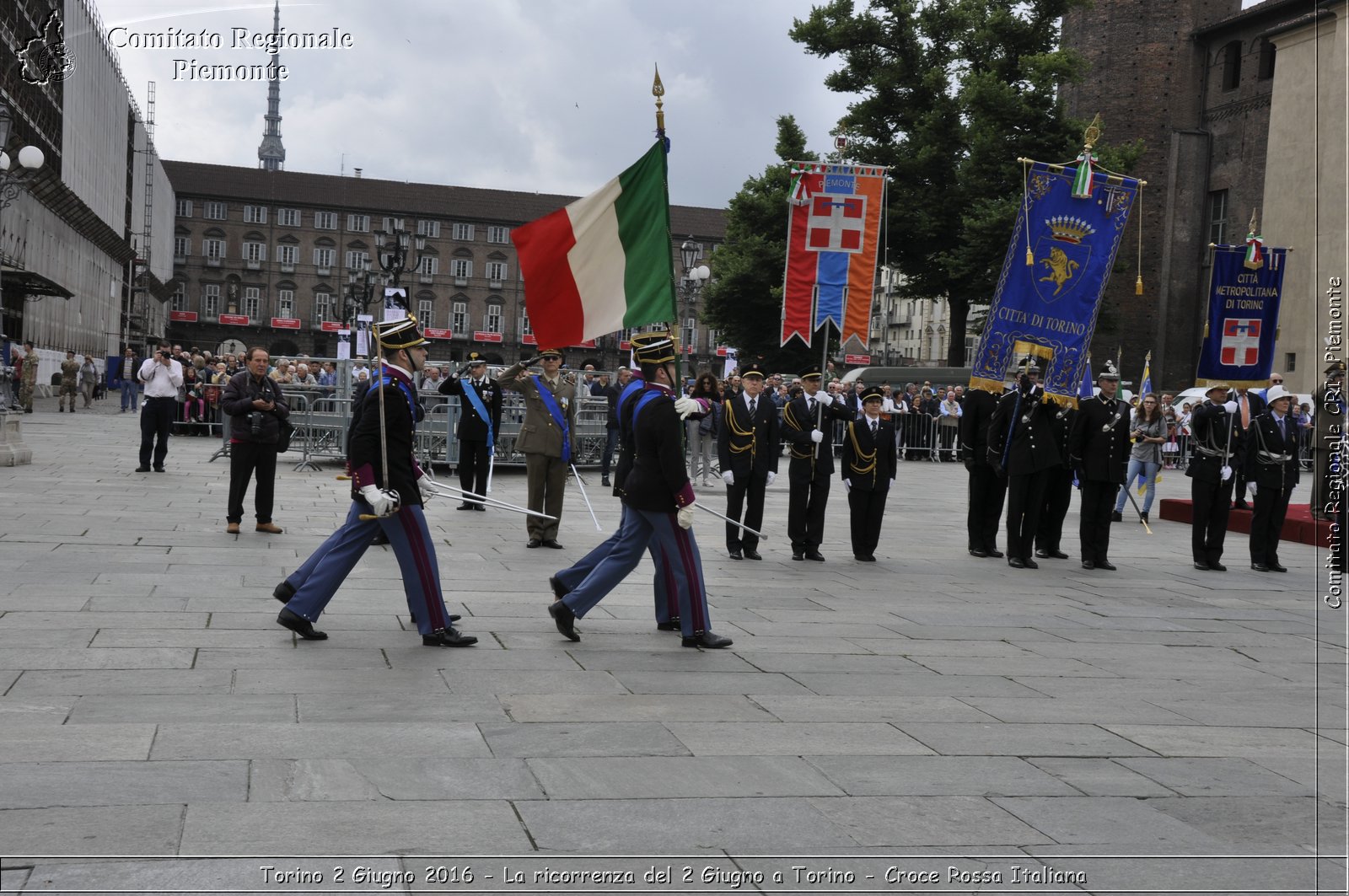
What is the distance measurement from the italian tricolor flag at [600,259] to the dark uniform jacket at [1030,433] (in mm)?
5264

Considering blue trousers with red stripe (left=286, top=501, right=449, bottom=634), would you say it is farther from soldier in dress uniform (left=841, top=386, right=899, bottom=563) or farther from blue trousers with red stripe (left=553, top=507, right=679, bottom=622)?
soldier in dress uniform (left=841, top=386, right=899, bottom=563)

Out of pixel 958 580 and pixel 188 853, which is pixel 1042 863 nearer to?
pixel 188 853

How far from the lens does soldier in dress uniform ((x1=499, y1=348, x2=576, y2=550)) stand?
40.1 feet

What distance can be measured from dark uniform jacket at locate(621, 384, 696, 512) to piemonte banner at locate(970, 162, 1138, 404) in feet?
20.5

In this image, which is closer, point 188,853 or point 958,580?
point 188,853

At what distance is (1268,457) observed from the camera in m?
12.9

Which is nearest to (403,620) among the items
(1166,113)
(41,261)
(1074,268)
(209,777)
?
(209,777)

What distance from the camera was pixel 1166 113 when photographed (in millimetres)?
54625

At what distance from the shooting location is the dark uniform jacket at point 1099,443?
42.4 feet

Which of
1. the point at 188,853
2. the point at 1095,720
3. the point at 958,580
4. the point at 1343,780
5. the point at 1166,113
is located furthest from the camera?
the point at 1166,113

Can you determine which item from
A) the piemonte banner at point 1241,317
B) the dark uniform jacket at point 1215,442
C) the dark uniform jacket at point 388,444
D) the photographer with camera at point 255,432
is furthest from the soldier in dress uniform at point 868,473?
the dark uniform jacket at point 388,444

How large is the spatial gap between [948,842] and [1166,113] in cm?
5615

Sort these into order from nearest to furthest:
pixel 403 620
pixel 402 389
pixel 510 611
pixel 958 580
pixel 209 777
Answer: pixel 209 777 < pixel 402 389 < pixel 403 620 < pixel 510 611 < pixel 958 580

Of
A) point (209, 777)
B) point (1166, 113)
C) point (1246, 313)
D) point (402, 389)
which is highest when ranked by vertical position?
point (1166, 113)
